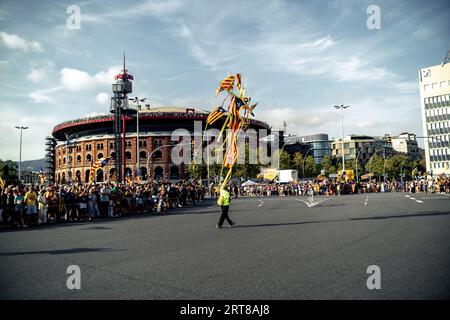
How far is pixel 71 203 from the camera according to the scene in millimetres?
18641

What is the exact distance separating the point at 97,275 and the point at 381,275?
5.05m

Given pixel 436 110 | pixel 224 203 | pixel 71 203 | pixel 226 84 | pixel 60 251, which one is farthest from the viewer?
pixel 436 110

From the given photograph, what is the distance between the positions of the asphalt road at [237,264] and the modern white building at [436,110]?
7965 cm

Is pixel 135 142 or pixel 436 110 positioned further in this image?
pixel 436 110

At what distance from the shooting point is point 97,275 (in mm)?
6293

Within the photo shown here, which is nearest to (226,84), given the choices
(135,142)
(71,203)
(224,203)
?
(224,203)

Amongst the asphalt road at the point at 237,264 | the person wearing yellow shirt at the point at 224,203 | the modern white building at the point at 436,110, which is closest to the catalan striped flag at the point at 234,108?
the person wearing yellow shirt at the point at 224,203

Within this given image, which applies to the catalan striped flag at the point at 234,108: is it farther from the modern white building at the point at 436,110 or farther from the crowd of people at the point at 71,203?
the modern white building at the point at 436,110

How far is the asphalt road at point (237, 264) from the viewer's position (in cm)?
514

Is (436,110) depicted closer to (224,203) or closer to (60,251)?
(224,203)

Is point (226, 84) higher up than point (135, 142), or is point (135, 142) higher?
point (135, 142)

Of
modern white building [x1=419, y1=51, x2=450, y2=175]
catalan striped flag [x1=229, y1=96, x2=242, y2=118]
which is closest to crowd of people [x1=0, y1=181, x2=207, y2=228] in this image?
catalan striped flag [x1=229, y1=96, x2=242, y2=118]

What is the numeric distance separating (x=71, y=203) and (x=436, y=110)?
84193mm
